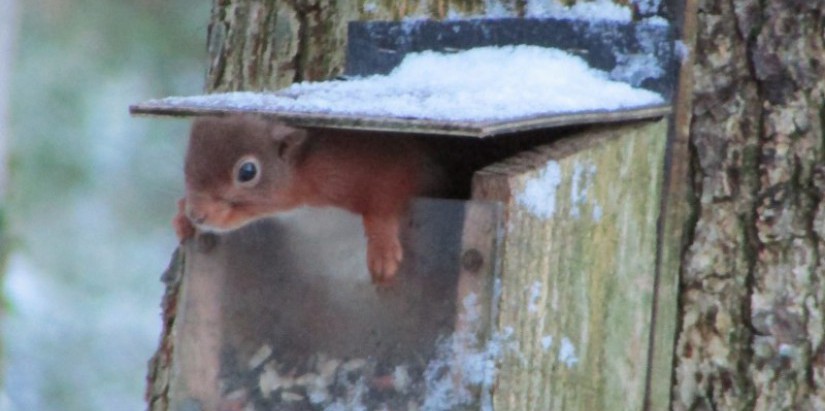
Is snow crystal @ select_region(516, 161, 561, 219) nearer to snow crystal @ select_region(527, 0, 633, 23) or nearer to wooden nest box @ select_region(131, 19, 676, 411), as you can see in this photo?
wooden nest box @ select_region(131, 19, 676, 411)

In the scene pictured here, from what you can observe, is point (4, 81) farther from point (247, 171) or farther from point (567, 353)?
point (567, 353)

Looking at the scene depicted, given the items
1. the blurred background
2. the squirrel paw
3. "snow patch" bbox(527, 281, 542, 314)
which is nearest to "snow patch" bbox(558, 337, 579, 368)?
"snow patch" bbox(527, 281, 542, 314)

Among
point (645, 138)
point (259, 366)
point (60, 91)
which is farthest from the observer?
point (60, 91)

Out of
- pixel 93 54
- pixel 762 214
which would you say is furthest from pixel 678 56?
pixel 93 54

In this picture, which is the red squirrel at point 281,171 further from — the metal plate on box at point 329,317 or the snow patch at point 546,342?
the snow patch at point 546,342

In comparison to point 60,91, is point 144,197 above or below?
below

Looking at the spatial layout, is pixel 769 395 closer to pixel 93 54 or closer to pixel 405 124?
pixel 405 124

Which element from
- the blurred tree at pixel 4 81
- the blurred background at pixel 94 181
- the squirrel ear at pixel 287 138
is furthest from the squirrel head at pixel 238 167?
the blurred background at pixel 94 181
